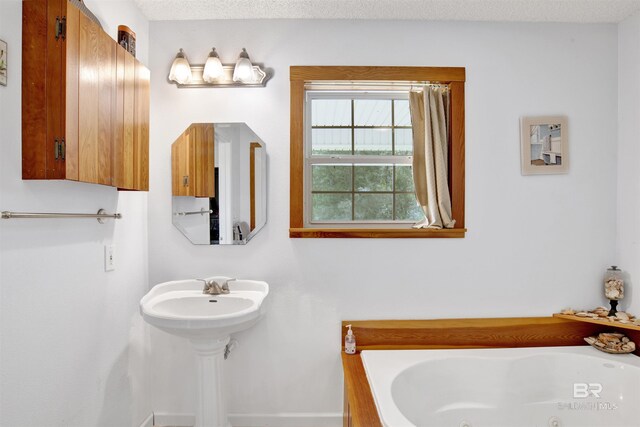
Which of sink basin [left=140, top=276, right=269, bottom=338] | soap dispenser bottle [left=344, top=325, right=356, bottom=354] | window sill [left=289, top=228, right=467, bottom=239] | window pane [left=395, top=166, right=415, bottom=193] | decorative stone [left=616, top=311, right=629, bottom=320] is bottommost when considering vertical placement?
soap dispenser bottle [left=344, top=325, right=356, bottom=354]

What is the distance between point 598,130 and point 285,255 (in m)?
2.06

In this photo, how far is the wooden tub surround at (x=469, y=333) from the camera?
82.3 inches

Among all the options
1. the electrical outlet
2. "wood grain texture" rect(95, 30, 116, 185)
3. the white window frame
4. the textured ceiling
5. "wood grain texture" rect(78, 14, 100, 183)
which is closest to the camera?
"wood grain texture" rect(78, 14, 100, 183)

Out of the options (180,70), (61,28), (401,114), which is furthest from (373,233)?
(61,28)

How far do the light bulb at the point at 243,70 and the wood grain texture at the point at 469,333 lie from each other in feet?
5.03

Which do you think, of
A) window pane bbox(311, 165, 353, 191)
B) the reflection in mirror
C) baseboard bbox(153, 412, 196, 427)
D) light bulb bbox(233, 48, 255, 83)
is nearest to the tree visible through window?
window pane bbox(311, 165, 353, 191)

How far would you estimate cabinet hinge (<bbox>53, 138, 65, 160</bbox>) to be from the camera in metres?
1.24

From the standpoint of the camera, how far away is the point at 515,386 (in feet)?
6.42

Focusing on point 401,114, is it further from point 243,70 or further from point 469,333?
point 469,333

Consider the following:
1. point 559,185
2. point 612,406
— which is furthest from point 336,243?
point 612,406

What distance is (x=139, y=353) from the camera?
2076 mm

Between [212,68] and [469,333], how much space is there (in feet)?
6.98

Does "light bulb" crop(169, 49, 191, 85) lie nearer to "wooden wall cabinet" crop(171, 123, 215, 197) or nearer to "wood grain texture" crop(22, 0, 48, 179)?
"wooden wall cabinet" crop(171, 123, 215, 197)

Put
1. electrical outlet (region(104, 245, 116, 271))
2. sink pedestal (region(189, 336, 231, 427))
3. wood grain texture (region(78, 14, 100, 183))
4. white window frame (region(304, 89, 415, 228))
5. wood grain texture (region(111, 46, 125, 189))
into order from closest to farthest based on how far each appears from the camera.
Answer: wood grain texture (region(78, 14, 100, 183)), wood grain texture (region(111, 46, 125, 189)), electrical outlet (region(104, 245, 116, 271)), sink pedestal (region(189, 336, 231, 427)), white window frame (region(304, 89, 415, 228))
